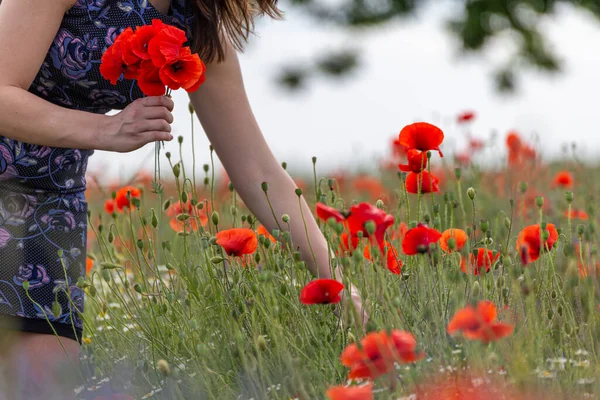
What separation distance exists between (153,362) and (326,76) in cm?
775

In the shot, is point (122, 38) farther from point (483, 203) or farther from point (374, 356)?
point (483, 203)

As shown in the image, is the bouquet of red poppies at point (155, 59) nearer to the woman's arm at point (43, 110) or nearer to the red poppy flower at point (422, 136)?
the woman's arm at point (43, 110)

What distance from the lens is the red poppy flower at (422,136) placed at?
175 cm

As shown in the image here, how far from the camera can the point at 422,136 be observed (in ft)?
5.79

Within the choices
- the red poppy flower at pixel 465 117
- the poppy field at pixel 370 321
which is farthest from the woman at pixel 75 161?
the red poppy flower at pixel 465 117

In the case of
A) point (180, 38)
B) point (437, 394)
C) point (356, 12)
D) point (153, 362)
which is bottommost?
point (153, 362)

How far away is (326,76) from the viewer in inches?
371

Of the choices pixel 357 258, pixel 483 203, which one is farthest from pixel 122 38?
pixel 483 203

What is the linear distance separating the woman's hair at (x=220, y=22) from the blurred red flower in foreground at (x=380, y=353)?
1.15 metres

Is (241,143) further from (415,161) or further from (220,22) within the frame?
(415,161)

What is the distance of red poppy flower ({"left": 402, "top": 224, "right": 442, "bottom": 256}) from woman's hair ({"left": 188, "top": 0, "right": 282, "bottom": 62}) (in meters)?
0.91

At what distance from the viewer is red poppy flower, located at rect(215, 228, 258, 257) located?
1.69m

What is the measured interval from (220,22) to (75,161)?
1.87ft

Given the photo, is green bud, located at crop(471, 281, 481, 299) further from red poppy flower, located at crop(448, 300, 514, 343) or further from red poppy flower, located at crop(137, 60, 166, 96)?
red poppy flower, located at crop(137, 60, 166, 96)
